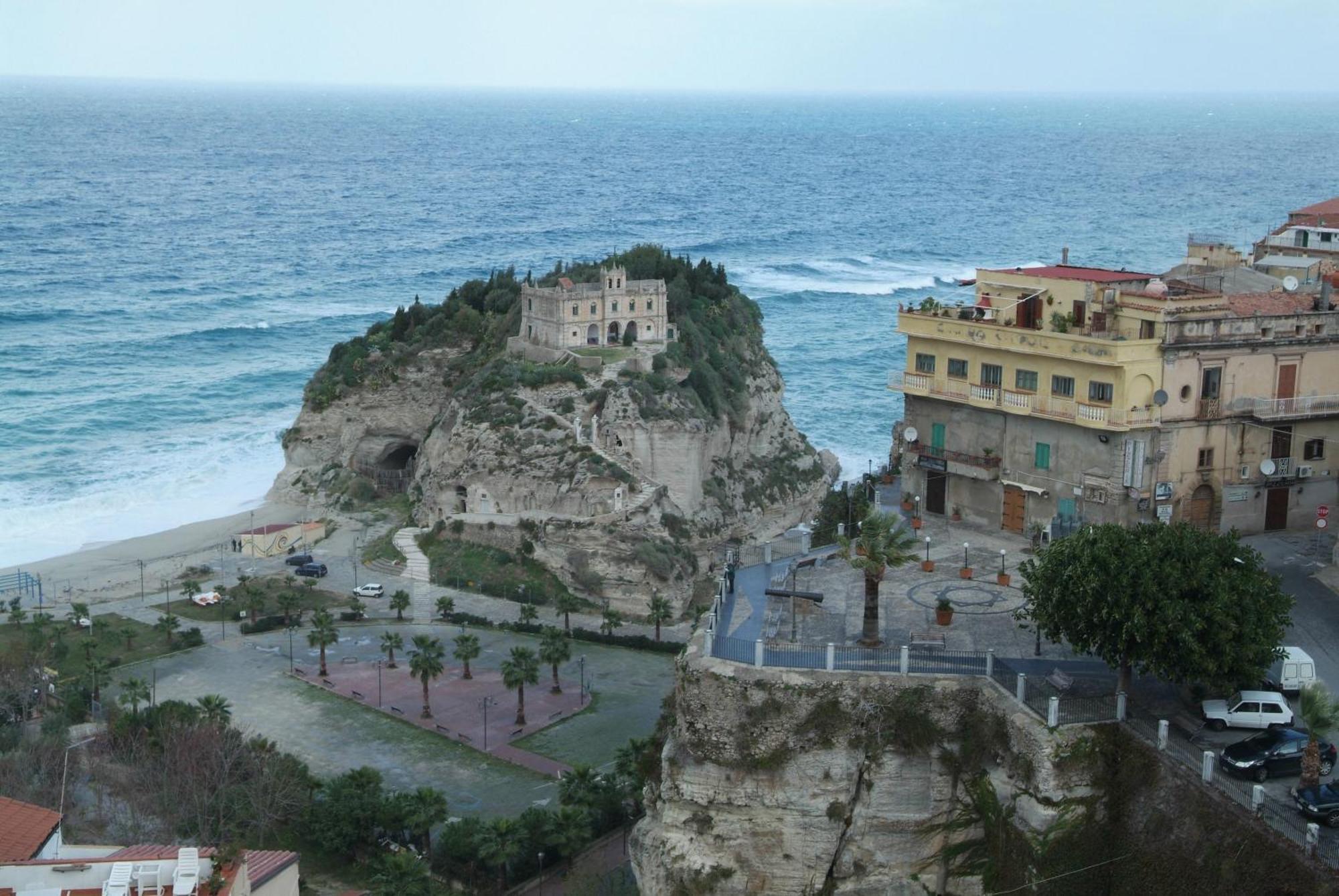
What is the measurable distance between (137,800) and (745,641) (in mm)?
21495

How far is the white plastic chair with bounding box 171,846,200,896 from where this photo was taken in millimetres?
27484

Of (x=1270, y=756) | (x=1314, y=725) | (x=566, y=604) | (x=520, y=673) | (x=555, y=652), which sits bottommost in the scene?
(x=566, y=604)

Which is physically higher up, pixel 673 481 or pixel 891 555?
pixel 891 555

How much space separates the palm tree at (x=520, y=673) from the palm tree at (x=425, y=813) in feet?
35.4

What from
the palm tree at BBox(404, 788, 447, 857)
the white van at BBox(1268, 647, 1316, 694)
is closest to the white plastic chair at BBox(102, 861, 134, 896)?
the palm tree at BBox(404, 788, 447, 857)

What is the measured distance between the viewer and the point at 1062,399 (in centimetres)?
4262

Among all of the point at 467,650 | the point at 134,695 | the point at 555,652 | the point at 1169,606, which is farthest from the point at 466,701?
the point at 1169,606

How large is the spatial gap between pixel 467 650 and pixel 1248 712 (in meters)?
36.1

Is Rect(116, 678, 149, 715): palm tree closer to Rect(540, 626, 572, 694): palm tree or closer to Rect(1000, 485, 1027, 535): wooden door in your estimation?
Rect(540, 626, 572, 694): palm tree

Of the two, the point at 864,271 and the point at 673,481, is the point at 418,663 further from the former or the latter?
the point at 864,271

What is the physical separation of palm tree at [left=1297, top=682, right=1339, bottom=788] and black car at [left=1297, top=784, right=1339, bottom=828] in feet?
1.13

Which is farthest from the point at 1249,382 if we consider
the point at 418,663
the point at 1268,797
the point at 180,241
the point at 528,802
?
the point at 180,241

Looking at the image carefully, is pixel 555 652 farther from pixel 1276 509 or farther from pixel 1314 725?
pixel 1314 725

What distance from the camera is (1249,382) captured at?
4275 centimetres
